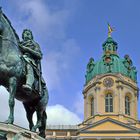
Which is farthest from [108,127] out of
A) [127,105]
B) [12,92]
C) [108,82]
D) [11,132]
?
[11,132]

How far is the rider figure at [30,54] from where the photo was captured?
934cm

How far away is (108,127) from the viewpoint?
61.1m

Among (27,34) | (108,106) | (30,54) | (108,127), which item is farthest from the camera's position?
(108,106)

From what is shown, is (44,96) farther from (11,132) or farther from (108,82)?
(108,82)

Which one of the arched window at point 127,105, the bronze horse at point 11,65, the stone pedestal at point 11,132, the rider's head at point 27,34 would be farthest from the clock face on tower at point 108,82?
the stone pedestal at point 11,132

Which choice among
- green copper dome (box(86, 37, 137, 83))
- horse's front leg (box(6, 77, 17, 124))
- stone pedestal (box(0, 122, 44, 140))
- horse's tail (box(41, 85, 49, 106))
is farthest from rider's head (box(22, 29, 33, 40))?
green copper dome (box(86, 37, 137, 83))

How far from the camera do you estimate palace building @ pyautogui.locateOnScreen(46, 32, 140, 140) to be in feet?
199

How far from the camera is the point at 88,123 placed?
63.5 metres

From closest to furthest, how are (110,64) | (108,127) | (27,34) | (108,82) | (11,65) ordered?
(11,65)
(27,34)
(108,127)
(108,82)
(110,64)

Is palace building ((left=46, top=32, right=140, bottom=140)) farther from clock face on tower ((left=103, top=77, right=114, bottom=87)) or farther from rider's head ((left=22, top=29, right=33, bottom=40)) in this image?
rider's head ((left=22, top=29, right=33, bottom=40))

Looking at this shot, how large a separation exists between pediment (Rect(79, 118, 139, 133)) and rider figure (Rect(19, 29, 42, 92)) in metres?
51.3

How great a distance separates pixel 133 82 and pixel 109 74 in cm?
410

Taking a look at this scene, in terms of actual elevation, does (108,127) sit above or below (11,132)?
above

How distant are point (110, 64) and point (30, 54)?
A: 191 ft
